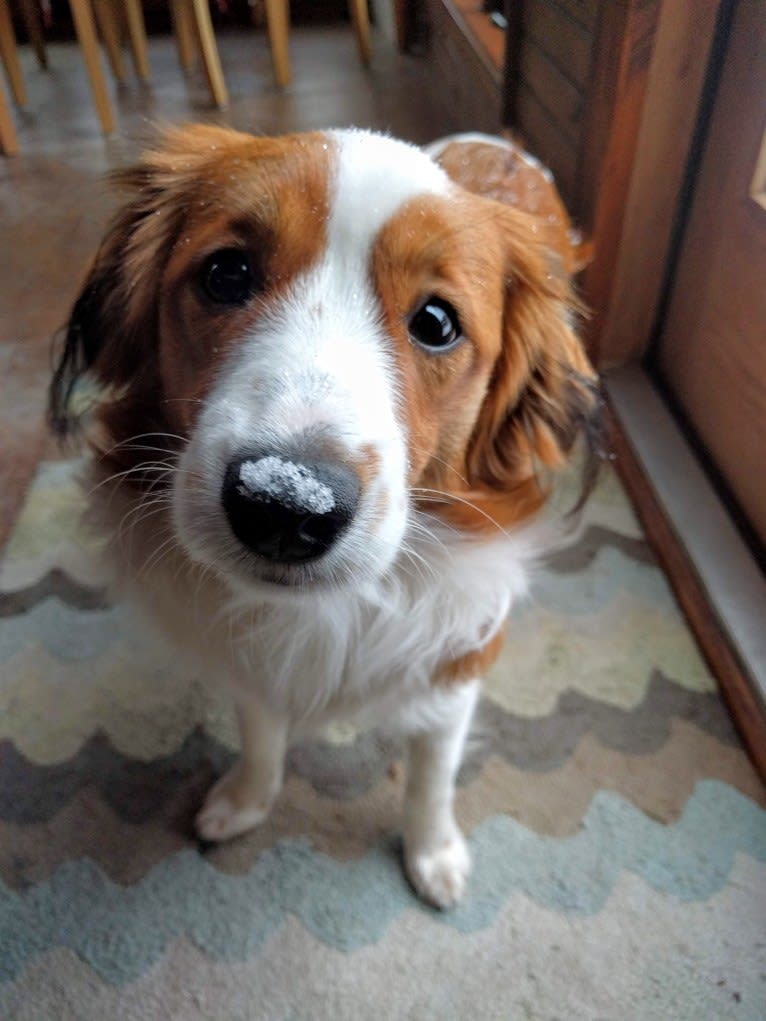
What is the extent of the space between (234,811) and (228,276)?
791 mm

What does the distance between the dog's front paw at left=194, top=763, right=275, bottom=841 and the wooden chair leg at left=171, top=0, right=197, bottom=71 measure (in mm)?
4222

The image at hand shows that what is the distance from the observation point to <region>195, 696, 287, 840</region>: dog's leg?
121 cm

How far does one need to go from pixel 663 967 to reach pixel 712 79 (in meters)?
1.60

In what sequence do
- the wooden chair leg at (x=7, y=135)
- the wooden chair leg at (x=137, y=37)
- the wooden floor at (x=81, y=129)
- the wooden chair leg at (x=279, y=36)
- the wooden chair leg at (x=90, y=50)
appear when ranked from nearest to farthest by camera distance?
the wooden floor at (x=81, y=129) < the wooden chair leg at (x=7, y=135) < the wooden chair leg at (x=90, y=50) < the wooden chair leg at (x=279, y=36) < the wooden chair leg at (x=137, y=37)

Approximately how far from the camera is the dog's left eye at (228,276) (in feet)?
2.88

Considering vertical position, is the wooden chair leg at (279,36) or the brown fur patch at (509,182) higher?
the brown fur patch at (509,182)

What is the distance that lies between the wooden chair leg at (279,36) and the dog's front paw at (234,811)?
3.73m

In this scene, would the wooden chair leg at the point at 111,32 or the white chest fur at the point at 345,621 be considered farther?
the wooden chair leg at the point at 111,32

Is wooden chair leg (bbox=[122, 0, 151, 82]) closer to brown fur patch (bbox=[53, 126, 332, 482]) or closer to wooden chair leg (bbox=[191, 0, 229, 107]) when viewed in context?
wooden chair leg (bbox=[191, 0, 229, 107])

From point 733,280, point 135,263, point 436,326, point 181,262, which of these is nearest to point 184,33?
point 733,280

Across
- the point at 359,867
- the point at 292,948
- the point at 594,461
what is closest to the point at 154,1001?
the point at 292,948

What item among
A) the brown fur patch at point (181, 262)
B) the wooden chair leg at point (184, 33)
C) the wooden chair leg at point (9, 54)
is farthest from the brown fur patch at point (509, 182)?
the wooden chair leg at point (184, 33)

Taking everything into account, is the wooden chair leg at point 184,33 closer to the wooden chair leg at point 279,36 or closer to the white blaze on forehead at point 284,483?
the wooden chair leg at point 279,36

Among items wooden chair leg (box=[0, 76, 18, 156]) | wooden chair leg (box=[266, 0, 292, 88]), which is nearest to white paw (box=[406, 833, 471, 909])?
wooden chair leg (box=[0, 76, 18, 156])
